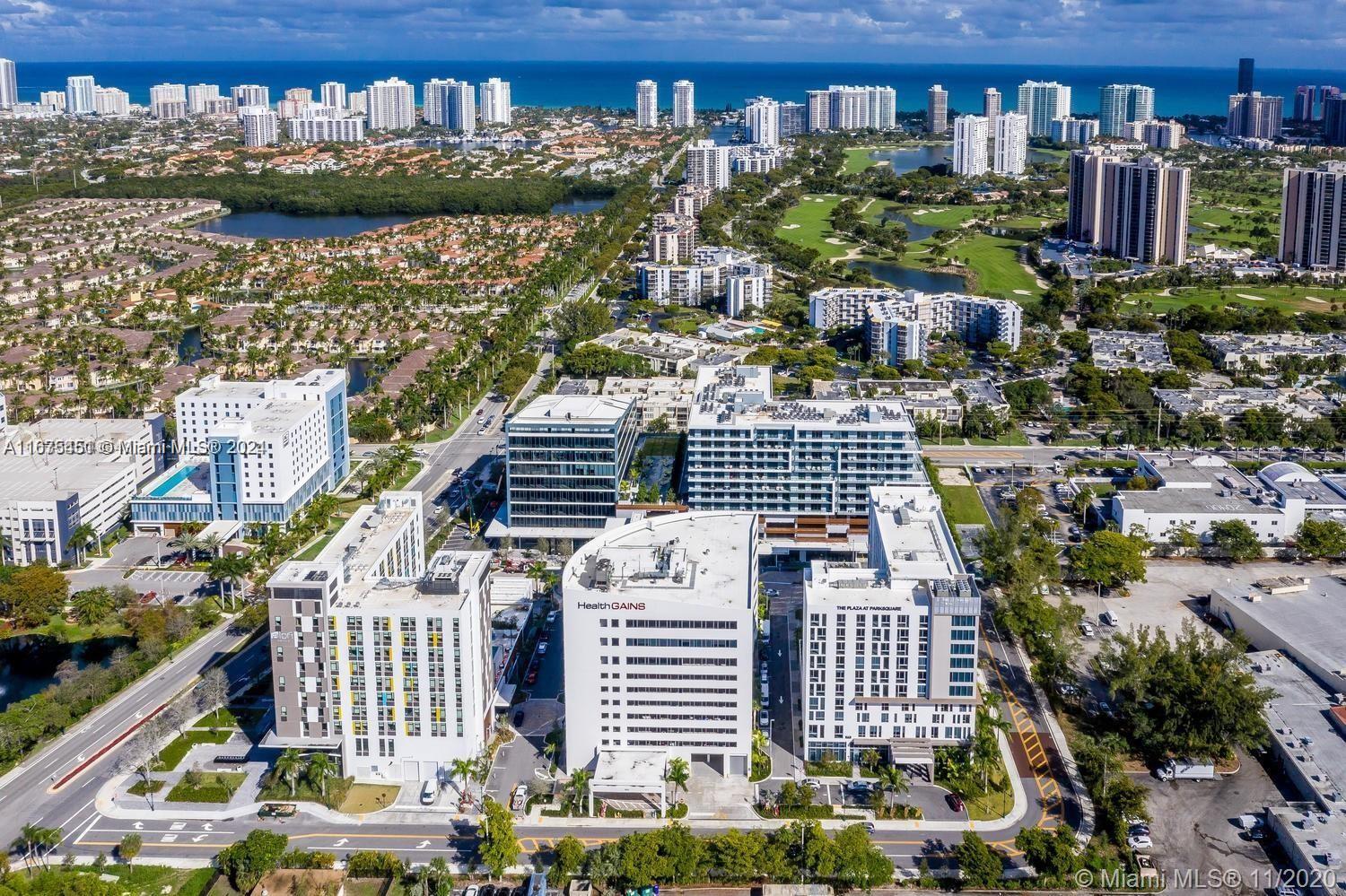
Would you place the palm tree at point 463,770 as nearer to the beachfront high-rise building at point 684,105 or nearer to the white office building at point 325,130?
the white office building at point 325,130

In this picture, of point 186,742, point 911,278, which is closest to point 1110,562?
point 186,742

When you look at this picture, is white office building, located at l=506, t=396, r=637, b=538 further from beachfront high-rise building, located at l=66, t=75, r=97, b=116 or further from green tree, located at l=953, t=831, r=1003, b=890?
beachfront high-rise building, located at l=66, t=75, r=97, b=116

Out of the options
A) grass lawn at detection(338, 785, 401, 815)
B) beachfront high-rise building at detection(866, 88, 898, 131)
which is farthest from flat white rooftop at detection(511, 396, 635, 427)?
beachfront high-rise building at detection(866, 88, 898, 131)

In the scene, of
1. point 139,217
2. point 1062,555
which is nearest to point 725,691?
point 1062,555

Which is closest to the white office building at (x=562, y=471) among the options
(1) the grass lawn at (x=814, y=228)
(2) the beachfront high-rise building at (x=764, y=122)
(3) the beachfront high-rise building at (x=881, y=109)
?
(1) the grass lawn at (x=814, y=228)

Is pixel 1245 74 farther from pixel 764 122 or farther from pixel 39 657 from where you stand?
pixel 39 657

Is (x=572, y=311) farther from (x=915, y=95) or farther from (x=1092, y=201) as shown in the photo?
(x=915, y=95)
